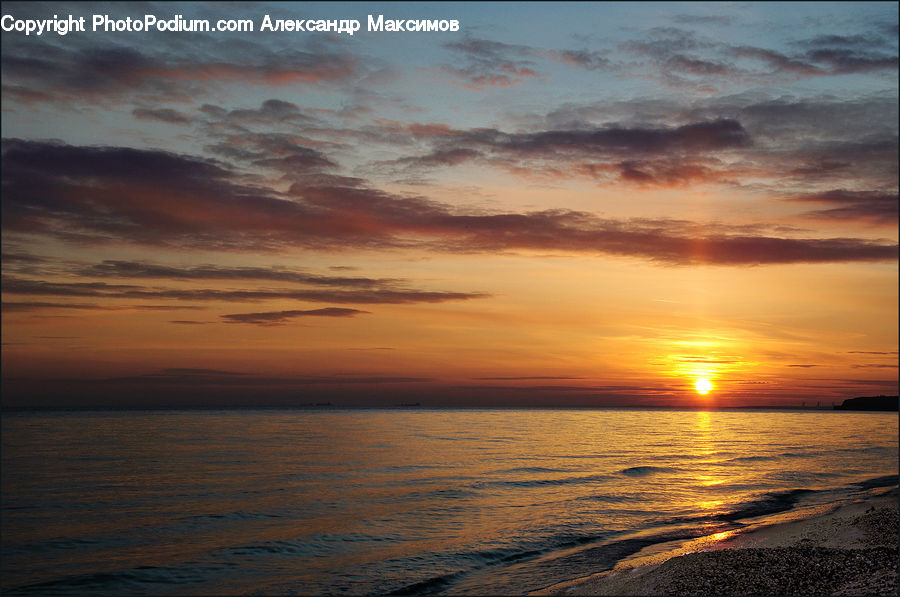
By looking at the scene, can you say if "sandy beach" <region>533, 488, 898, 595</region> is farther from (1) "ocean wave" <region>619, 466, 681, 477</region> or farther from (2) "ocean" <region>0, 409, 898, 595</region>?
(1) "ocean wave" <region>619, 466, 681, 477</region>

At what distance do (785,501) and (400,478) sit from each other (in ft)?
72.7

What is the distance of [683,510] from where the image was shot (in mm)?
30766

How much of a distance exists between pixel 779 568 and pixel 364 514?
60.9 feet

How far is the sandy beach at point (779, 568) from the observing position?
13594 mm

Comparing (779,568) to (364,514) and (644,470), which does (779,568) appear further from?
(644,470)

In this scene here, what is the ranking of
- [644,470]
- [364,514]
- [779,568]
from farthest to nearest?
[644,470]
[364,514]
[779,568]

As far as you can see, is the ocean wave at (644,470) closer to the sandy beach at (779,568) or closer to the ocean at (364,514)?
the ocean at (364,514)

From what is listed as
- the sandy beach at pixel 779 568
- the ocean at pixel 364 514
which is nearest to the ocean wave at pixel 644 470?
the ocean at pixel 364 514

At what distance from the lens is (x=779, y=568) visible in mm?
14977

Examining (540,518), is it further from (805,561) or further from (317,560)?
(805,561)

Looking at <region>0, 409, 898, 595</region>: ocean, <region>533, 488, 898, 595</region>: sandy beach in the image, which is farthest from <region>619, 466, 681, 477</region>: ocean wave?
<region>533, 488, 898, 595</region>: sandy beach

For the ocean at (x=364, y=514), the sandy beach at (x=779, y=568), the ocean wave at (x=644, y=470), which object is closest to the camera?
the sandy beach at (x=779, y=568)

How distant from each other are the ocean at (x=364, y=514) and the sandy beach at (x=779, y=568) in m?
2.22

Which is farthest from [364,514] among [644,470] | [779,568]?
[644,470]
